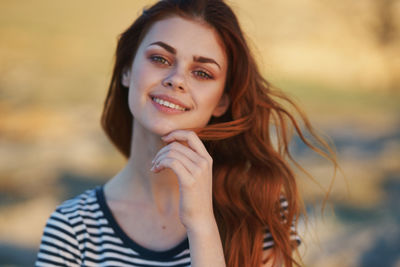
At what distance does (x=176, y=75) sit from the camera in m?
2.23

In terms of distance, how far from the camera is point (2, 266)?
16.3ft

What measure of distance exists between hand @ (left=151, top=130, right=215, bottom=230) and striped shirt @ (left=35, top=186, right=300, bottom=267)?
0.36m

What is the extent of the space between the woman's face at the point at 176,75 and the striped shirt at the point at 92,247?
592 millimetres

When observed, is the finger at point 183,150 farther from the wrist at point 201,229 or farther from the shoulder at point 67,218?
the shoulder at point 67,218

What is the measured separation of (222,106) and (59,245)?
1145 millimetres

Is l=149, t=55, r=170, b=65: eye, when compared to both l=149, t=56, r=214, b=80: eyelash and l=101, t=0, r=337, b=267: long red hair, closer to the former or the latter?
l=149, t=56, r=214, b=80: eyelash

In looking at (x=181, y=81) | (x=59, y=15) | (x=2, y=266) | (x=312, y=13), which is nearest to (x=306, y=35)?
(x=312, y=13)

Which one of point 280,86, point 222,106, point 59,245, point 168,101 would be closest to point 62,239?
point 59,245

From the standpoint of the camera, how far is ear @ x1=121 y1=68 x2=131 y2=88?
2.62 meters

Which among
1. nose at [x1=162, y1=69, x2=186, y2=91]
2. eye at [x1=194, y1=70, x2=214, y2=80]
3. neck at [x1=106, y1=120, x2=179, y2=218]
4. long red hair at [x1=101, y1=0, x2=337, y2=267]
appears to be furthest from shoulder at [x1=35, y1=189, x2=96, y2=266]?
eye at [x1=194, y1=70, x2=214, y2=80]

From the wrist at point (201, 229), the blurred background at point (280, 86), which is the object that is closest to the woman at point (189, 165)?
the wrist at point (201, 229)

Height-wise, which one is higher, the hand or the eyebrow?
the eyebrow

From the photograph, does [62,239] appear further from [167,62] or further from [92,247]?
[167,62]

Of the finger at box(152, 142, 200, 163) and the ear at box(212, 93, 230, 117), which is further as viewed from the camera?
the ear at box(212, 93, 230, 117)
